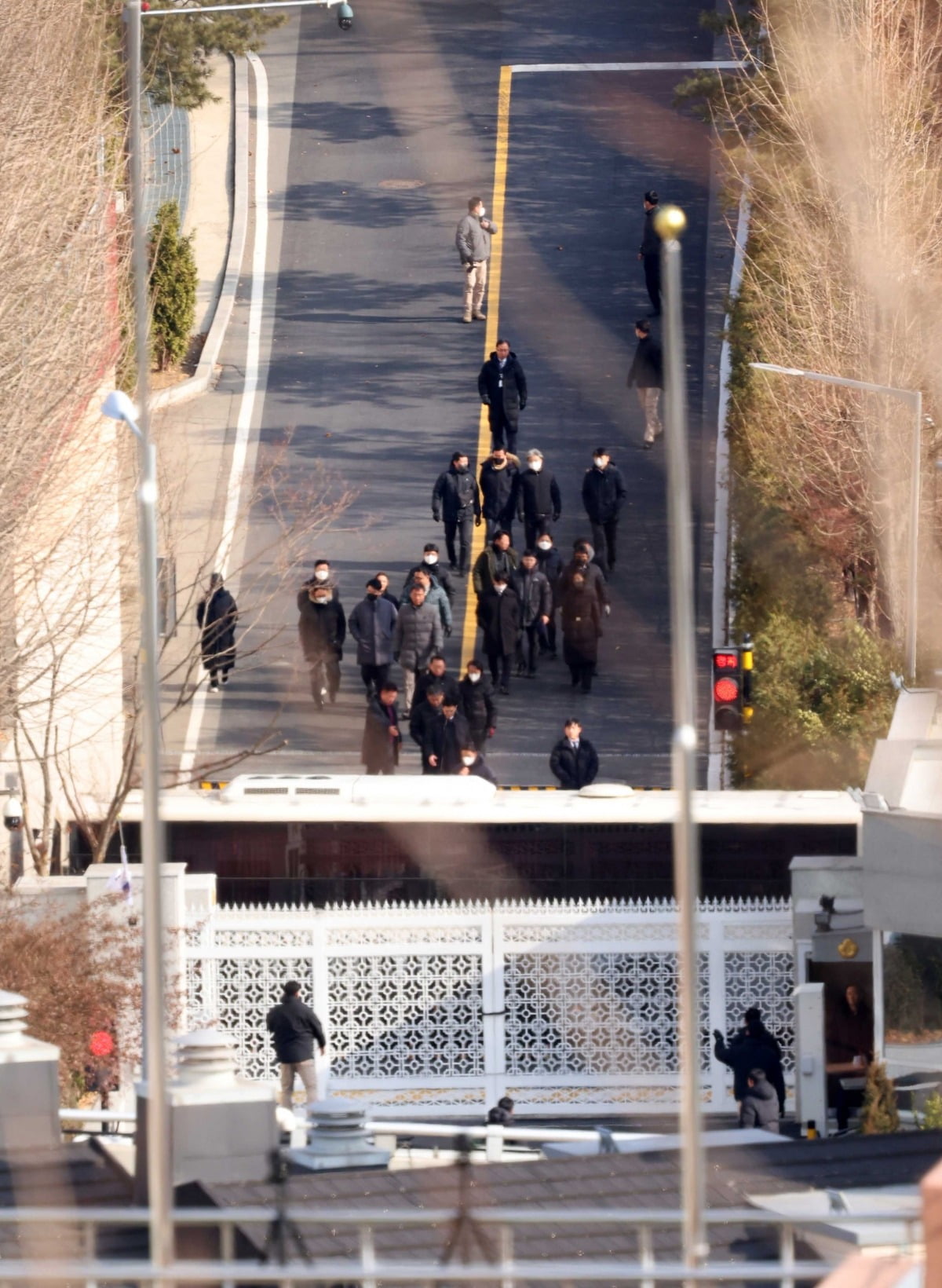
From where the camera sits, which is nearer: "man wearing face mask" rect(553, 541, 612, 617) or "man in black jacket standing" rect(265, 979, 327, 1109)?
"man in black jacket standing" rect(265, 979, 327, 1109)

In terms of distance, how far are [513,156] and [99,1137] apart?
32.2m

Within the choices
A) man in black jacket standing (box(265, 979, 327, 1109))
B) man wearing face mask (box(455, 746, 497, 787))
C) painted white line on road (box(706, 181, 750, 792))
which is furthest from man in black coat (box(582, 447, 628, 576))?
man in black jacket standing (box(265, 979, 327, 1109))

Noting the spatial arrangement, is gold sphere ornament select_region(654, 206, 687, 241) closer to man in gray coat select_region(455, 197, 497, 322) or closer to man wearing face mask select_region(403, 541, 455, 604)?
man wearing face mask select_region(403, 541, 455, 604)

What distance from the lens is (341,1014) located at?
21.1m

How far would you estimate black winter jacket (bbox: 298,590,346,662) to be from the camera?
1025 inches

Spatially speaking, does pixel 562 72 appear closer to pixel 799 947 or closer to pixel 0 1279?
pixel 799 947

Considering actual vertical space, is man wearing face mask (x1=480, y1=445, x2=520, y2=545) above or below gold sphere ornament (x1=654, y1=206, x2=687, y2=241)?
above

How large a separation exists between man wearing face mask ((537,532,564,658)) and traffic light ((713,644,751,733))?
12.1ft

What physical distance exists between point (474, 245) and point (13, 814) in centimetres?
1524

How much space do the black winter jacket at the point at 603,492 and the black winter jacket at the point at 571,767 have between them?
194 inches

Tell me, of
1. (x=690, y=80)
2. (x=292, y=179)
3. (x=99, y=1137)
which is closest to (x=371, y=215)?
(x=292, y=179)

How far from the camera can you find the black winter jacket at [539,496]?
91.8 ft

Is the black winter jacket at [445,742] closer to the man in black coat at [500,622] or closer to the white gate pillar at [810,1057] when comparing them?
the man in black coat at [500,622]

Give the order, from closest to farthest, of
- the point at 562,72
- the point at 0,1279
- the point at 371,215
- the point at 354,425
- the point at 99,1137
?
the point at 0,1279 < the point at 99,1137 < the point at 354,425 < the point at 371,215 < the point at 562,72
